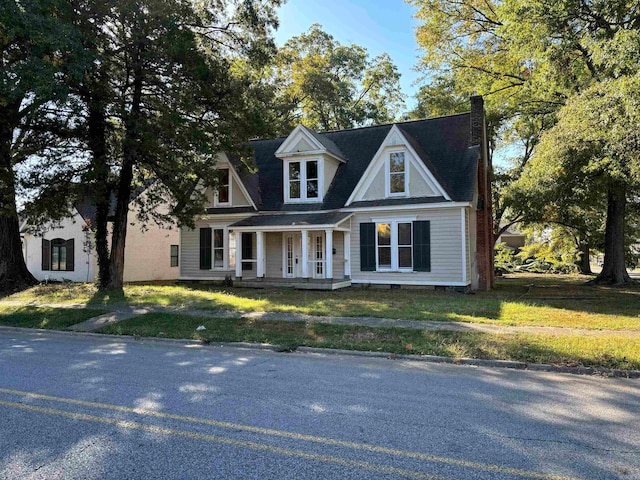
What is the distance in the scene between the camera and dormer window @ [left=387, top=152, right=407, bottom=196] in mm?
18766

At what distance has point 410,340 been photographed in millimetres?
9000

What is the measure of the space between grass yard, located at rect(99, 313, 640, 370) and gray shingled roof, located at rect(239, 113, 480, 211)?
9232 mm

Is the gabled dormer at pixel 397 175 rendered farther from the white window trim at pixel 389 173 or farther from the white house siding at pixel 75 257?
the white house siding at pixel 75 257

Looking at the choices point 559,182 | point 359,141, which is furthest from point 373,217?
point 559,182

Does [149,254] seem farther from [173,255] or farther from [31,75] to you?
[31,75]

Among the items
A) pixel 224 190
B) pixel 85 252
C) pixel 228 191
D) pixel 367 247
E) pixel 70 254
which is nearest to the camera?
pixel 367 247

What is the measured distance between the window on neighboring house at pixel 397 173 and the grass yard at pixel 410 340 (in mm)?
9672

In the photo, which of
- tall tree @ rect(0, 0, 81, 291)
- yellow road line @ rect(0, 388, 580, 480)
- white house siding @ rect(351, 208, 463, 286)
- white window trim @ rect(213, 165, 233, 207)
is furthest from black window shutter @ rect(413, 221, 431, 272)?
yellow road line @ rect(0, 388, 580, 480)

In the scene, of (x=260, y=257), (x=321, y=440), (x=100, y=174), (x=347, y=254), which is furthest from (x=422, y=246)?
(x=321, y=440)

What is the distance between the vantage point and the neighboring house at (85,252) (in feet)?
82.2

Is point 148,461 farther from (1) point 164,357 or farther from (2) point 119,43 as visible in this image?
(2) point 119,43

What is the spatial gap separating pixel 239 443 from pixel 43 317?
11383 millimetres

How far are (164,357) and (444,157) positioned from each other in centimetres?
1494

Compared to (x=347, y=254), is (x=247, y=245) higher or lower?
higher
